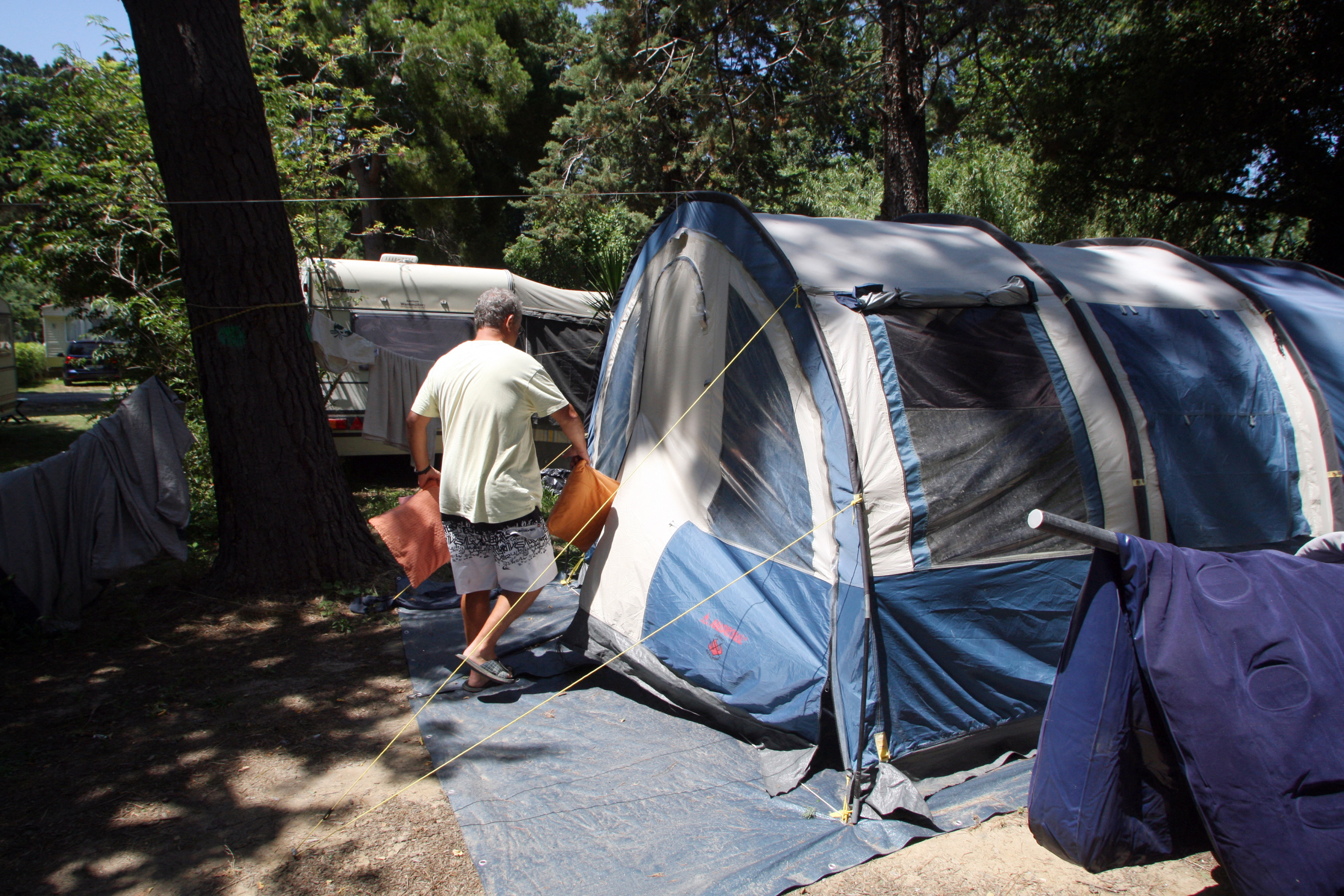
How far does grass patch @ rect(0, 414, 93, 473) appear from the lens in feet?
34.4

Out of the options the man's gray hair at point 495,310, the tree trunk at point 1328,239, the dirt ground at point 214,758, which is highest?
the tree trunk at point 1328,239

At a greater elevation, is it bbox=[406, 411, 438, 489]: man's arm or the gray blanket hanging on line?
bbox=[406, 411, 438, 489]: man's arm

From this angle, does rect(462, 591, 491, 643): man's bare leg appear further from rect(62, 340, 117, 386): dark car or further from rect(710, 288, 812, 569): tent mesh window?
rect(62, 340, 117, 386): dark car

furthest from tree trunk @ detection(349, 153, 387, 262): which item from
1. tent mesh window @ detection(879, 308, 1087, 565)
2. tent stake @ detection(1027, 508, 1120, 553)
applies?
tent stake @ detection(1027, 508, 1120, 553)

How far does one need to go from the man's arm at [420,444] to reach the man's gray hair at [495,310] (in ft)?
1.57

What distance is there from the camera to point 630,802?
301cm

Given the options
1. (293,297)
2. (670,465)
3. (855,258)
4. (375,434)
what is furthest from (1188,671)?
(375,434)

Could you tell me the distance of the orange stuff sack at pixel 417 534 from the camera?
4031mm

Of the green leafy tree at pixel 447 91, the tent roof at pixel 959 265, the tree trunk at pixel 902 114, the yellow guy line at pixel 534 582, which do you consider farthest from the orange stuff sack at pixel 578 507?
the green leafy tree at pixel 447 91

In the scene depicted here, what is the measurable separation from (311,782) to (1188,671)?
281 cm

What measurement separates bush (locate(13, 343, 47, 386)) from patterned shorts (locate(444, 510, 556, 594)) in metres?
26.0

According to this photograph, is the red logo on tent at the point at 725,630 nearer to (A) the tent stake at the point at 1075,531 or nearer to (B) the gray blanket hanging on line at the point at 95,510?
(A) the tent stake at the point at 1075,531

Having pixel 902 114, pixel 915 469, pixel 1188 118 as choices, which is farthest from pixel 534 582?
pixel 1188 118

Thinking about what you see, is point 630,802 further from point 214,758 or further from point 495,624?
point 214,758
